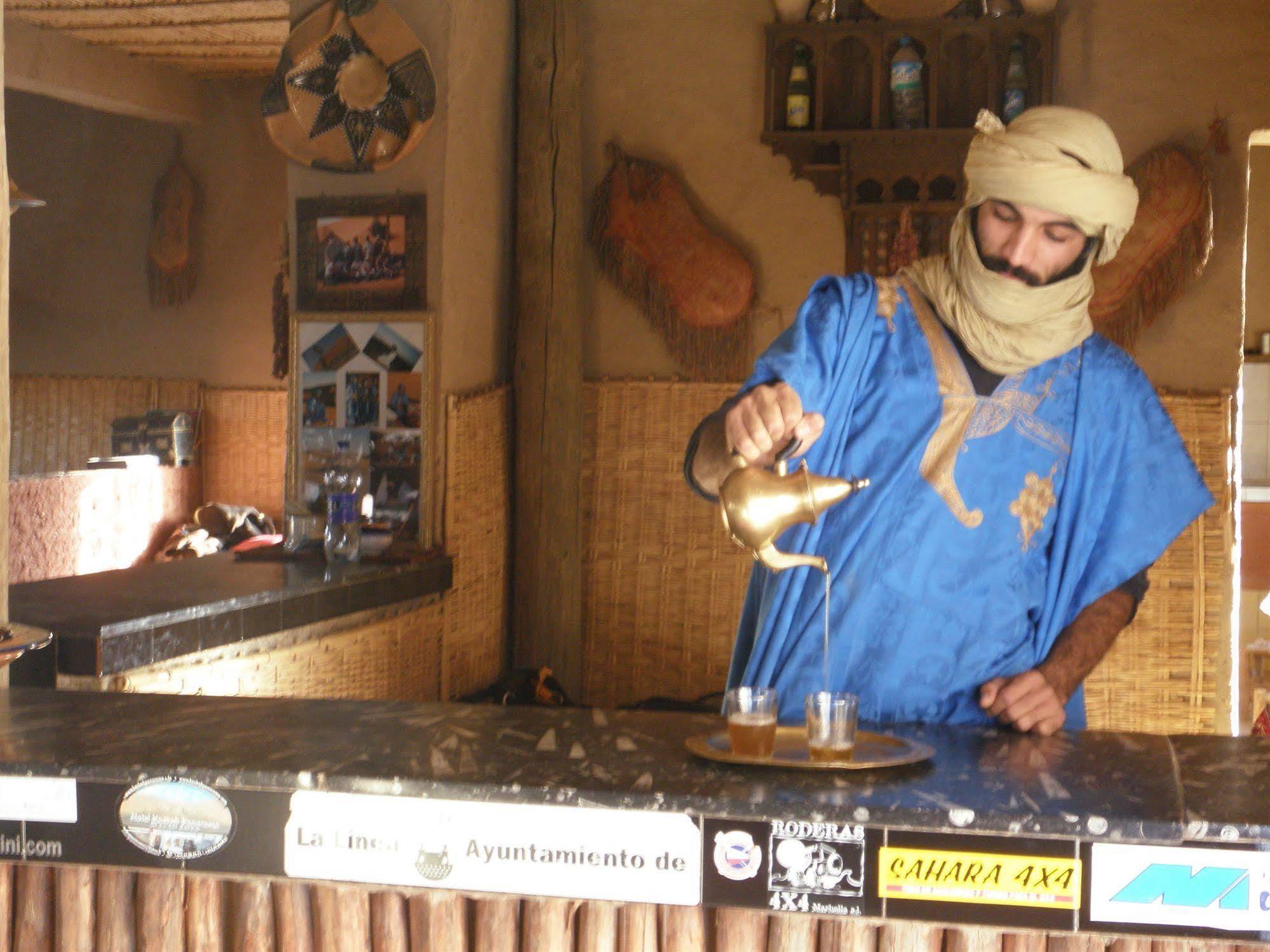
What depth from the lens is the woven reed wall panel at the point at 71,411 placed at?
324 inches

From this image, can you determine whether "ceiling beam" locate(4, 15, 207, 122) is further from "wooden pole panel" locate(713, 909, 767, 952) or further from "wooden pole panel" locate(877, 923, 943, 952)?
"wooden pole panel" locate(877, 923, 943, 952)

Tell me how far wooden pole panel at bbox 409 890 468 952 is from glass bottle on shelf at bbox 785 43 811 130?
12.2 ft

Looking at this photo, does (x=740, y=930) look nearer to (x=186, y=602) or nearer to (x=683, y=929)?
(x=683, y=929)

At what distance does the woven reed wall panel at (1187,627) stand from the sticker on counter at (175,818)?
143 inches

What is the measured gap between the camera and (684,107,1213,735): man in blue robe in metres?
2.37

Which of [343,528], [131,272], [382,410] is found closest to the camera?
[343,528]

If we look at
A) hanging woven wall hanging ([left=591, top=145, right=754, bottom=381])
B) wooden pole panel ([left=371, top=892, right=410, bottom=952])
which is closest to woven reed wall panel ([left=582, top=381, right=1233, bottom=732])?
A: hanging woven wall hanging ([left=591, top=145, right=754, bottom=381])

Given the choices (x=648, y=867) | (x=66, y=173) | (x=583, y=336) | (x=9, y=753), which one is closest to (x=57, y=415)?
(x=66, y=173)

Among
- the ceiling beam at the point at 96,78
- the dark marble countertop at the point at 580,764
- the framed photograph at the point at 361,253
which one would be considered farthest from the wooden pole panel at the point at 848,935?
the ceiling beam at the point at 96,78

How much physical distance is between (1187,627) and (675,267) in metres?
2.19

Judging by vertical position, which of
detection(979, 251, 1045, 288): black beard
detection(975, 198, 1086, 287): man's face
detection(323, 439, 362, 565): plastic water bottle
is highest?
detection(975, 198, 1086, 287): man's face

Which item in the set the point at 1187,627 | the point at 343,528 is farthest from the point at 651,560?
the point at 1187,627

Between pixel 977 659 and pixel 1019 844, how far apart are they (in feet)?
2.72

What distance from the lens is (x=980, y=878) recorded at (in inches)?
62.2
